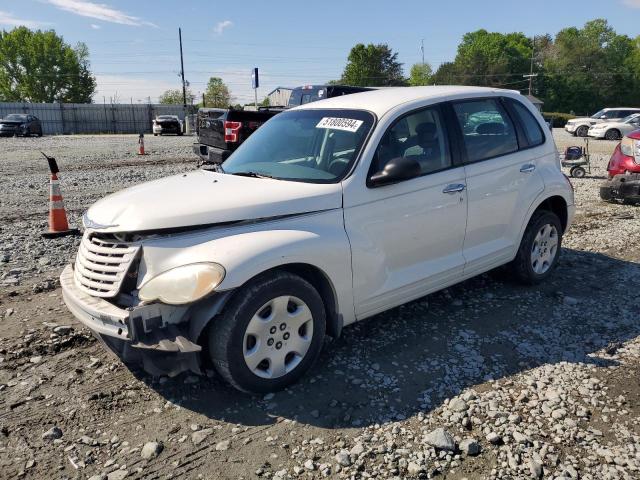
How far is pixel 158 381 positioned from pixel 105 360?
1.75 ft

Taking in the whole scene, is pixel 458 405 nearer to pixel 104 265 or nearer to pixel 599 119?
→ pixel 104 265

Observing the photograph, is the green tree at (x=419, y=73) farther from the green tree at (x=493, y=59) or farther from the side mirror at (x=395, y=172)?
the side mirror at (x=395, y=172)

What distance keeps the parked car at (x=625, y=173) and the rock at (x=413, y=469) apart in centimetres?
778

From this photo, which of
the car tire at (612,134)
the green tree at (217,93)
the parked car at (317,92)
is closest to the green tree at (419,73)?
the green tree at (217,93)

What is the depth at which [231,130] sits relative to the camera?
45.1 ft

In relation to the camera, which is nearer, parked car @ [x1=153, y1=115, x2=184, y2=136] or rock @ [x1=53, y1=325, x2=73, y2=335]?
rock @ [x1=53, y1=325, x2=73, y2=335]

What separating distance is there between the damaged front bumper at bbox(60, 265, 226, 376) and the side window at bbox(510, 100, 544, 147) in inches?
138

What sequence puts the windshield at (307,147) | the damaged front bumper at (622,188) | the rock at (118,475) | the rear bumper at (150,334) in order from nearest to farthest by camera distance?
the rock at (118,475), the rear bumper at (150,334), the windshield at (307,147), the damaged front bumper at (622,188)

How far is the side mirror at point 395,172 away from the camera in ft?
12.3

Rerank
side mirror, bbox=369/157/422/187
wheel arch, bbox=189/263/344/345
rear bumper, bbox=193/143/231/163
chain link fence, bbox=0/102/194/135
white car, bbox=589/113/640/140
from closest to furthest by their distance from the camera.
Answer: wheel arch, bbox=189/263/344/345 < side mirror, bbox=369/157/422/187 < rear bumper, bbox=193/143/231/163 < white car, bbox=589/113/640/140 < chain link fence, bbox=0/102/194/135

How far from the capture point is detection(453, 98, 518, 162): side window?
4.56 m

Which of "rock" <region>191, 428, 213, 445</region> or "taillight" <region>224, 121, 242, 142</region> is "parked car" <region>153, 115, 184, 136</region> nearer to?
"taillight" <region>224, 121, 242, 142</region>

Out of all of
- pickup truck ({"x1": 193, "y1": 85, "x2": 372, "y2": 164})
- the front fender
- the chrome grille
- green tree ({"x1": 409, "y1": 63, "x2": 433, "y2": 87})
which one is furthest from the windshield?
green tree ({"x1": 409, "y1": 63, "x2": 433, "y2": 87})

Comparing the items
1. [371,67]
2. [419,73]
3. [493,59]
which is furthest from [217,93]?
[493,59]
